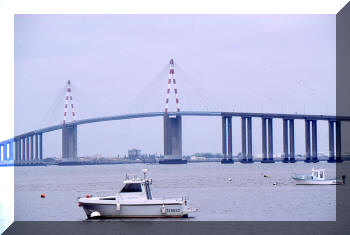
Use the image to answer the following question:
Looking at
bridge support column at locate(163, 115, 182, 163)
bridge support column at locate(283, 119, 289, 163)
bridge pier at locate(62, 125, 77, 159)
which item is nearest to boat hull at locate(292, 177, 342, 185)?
bridge support column at locate(283, 119, 289, 163)

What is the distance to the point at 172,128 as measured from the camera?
349ft

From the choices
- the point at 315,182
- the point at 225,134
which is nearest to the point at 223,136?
the point at 225,134

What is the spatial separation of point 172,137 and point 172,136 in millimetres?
230

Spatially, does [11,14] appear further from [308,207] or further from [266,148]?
[266,148]

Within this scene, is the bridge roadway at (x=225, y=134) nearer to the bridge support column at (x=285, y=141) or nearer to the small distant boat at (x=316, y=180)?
the bridge support column at (x=285, y=141)

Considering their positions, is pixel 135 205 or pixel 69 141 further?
pixel 69 141

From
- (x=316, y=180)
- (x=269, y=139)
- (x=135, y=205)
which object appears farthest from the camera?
(x=269, y=139)

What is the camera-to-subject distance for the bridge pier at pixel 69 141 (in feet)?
344

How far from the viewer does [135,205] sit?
2902 cm

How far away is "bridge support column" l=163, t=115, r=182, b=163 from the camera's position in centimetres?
10569

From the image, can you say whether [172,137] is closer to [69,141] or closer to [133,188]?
[69,141]

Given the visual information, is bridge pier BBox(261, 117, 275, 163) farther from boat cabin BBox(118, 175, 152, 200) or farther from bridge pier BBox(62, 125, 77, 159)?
boat cabin BBox(118, 175, 152, 200)

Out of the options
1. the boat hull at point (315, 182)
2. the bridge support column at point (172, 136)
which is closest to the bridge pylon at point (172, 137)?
the bridge support column at point (172, 136)

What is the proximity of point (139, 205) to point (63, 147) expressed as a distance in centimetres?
A: 7997
